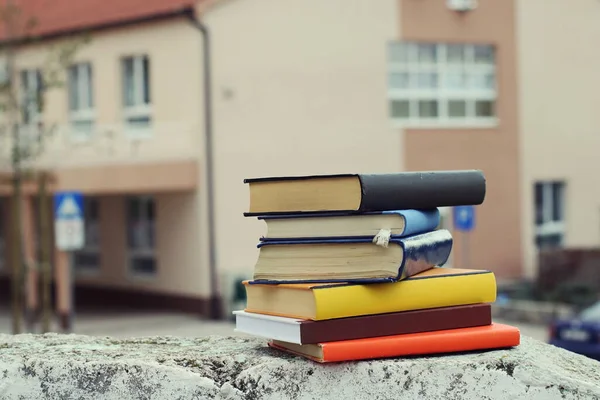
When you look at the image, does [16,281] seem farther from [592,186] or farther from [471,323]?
[592,186]

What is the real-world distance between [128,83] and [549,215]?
1005 centimetres

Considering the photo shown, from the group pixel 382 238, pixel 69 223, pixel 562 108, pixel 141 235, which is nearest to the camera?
pixel 382 238

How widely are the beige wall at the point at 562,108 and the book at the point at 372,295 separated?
23243 millimetres

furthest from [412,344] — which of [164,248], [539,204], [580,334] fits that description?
[539,204]

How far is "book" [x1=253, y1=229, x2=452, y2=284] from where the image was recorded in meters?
3.12

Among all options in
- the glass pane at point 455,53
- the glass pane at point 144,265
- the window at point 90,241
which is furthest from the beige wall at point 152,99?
the glass pane at point 455,53

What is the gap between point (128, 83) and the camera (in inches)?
945

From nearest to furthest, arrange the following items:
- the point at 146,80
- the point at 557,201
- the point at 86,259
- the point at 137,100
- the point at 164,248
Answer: the point at 146,80, the point at 137,100, the point at 164,248, the point at 86,259, the point at 557,201

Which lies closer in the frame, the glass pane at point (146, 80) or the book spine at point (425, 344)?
the book spine at point (425, 344)

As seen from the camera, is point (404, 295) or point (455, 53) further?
point (455, 53)

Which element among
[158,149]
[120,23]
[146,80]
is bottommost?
[158,149]

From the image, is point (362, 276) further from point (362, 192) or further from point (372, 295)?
point (362, 192)

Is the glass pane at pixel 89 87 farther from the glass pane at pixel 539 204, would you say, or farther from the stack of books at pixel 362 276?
the stack of books at pixel 362 276

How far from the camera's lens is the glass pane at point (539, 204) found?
26.8 metres
